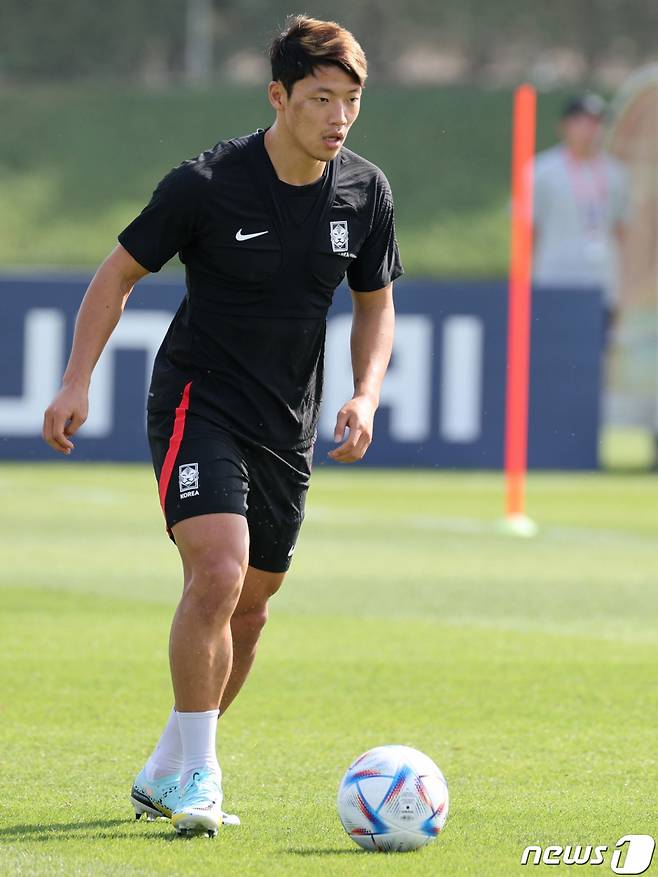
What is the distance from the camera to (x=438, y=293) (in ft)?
58.7

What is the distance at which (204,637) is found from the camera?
5.18m

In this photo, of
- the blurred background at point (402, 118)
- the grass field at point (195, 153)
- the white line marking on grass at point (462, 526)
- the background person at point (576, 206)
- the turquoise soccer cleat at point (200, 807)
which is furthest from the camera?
the grass field at point (195, 153)

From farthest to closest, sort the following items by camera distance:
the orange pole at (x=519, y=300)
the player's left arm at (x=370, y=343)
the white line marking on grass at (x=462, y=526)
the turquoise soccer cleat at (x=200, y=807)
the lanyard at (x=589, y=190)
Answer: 1. the lanyard at (x=589, y=190)
2. the orange pole at (x=519, y=300)
3. the white line marking on grass at (x=462, y=526)
4. the player's left arm at (x=370, y=343)
5. the turquoise soccer cleat at (x=200, y=807)

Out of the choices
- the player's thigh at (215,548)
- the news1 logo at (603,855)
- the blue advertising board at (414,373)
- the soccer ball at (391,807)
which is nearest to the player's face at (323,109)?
the player's thigh at (215,548)

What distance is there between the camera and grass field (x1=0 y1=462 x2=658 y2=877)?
5102 millimetres

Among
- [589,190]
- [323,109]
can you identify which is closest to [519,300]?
[589,190]

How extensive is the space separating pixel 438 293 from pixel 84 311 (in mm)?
12641

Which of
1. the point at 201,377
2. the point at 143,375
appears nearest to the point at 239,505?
the point at 201,377

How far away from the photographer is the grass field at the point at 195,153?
38.6 metres

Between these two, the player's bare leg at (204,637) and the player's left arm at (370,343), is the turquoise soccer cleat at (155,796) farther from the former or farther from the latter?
the player's left arm at (370,343)

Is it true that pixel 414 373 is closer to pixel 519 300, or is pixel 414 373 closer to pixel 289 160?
pixel 519 300

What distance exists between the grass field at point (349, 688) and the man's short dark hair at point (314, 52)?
2.08 meters

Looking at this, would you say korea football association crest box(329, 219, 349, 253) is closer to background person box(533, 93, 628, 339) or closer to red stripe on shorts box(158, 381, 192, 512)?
red stripe on shorts box(158, 381, 192, 512)

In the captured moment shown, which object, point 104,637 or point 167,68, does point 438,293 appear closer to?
point 104,637
